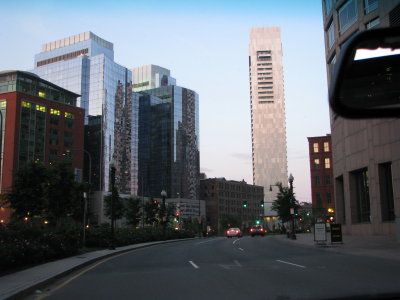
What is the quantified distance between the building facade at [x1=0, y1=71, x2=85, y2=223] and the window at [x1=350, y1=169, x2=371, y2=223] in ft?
209

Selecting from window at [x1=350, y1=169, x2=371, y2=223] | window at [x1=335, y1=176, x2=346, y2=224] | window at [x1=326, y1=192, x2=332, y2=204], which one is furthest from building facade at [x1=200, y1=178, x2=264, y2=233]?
window at [x1=350, y1=169, x2=371, y2=223]

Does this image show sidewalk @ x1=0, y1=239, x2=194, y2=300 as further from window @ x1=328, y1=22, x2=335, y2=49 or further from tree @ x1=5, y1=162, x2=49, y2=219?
→ window @ x1=328, y1=22, x2=335, y2=49

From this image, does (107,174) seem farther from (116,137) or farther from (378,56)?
(378,56)

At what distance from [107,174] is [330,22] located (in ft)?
368

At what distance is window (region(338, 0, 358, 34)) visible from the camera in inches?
1735

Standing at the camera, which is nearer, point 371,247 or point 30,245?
point 30,245

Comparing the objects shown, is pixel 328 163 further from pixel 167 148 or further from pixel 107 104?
pixel 167 148

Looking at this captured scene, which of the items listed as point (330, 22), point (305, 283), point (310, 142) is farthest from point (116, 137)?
point (305, 283)

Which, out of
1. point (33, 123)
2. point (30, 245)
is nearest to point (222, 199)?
point (33, 123)

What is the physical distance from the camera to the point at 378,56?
10.9 feet

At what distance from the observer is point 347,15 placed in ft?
149

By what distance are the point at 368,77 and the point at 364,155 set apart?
135ft

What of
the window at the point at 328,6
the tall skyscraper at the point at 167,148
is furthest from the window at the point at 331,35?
the tall skyscraper at the point at 167,148

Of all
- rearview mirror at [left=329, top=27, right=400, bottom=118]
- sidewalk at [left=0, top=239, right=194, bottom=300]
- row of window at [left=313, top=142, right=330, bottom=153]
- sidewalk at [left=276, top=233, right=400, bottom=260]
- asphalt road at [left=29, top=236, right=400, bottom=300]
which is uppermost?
row of window at [left=313, top=142, right=330, bottom=153]
